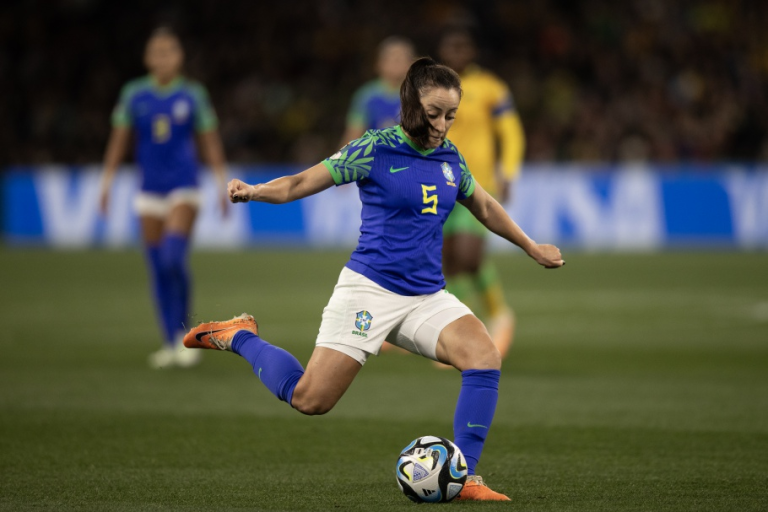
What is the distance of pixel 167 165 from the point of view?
32.7ft

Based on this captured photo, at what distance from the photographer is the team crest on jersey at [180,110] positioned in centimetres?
1005

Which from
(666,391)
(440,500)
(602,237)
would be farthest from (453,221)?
(602,237)

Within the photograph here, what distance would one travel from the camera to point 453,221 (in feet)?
32.7

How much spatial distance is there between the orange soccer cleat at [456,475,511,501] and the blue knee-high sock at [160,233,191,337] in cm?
490

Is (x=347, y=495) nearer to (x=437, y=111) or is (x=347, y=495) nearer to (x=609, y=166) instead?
(x=437, y=111)

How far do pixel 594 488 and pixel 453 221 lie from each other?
473cm

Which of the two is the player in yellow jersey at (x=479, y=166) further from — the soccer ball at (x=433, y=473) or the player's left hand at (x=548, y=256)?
the soccer ball at (x=433, y=473)

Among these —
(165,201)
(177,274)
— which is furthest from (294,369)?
(165,201)

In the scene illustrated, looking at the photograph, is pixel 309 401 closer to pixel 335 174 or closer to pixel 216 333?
pixel 216 333

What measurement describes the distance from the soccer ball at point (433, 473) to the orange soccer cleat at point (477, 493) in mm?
49

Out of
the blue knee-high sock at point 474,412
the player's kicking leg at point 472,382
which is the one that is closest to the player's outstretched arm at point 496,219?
the player's kicking leg at point 472,382

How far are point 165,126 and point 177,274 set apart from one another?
50.3 inches

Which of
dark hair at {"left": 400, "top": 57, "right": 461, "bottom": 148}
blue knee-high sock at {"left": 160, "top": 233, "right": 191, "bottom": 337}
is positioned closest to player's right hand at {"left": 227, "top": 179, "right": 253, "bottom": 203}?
dark hair at {"left": 400, "top": 57, "right": 461, "bottom": 148}

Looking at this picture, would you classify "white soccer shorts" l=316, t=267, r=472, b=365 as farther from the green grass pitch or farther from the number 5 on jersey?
the green grass pitch
